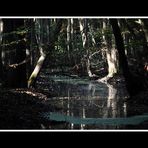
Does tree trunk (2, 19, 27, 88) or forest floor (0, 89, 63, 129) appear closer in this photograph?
forest floor (0, 89, 63, 129)

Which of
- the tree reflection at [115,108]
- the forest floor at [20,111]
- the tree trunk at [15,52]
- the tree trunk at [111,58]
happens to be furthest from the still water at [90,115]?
the tree trunk at [111,58]

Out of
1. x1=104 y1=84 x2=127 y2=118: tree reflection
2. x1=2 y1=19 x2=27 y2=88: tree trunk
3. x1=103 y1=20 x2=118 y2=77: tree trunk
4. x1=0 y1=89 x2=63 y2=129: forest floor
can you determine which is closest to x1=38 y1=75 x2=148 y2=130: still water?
x1=104 y1=84 x2=127 y2=118: tree reflection

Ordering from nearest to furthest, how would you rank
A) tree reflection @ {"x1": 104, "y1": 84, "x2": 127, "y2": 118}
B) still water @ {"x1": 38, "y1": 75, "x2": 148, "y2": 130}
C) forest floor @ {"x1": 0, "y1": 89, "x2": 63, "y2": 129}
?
forest floor @ {"x1": 0, "y1": 89, "x2": 63, "y2": 129}
still water @ {"x1": 38, "y1": 75, "x2": 148, "y2": 130}
tree reflection @ {"x1": 104, "y1": 84, "x2": 127, "y2": 118}

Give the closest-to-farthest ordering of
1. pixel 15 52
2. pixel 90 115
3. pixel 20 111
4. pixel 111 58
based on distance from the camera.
Answer: pixel 20 111 → pixel 90 115 → pixel 15 52 → pixel 111 58

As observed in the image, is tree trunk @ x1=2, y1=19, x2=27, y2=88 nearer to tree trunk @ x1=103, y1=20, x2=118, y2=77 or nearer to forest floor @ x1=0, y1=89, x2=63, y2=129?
forest floor @ x1=0, y1=89, x2=63, y2=129

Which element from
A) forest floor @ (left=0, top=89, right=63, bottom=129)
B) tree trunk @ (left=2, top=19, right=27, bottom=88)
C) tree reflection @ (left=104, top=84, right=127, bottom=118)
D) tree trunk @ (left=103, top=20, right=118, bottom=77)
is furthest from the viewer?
tree trunk @ (left=103, top=20, right=118, bottom=77)

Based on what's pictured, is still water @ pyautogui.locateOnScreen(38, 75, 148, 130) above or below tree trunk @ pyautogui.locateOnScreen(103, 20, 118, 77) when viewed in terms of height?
below

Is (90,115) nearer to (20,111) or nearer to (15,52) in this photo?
(20,111)

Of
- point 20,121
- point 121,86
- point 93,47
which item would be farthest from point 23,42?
point 93,47

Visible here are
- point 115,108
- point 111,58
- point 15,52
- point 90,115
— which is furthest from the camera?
point 111,58

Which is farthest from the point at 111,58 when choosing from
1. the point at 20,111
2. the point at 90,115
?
the point at 20,111

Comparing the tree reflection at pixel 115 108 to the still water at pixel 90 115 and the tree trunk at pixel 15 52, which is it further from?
the tree trunk at pixel 15 52

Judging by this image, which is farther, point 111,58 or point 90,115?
point 111,58
